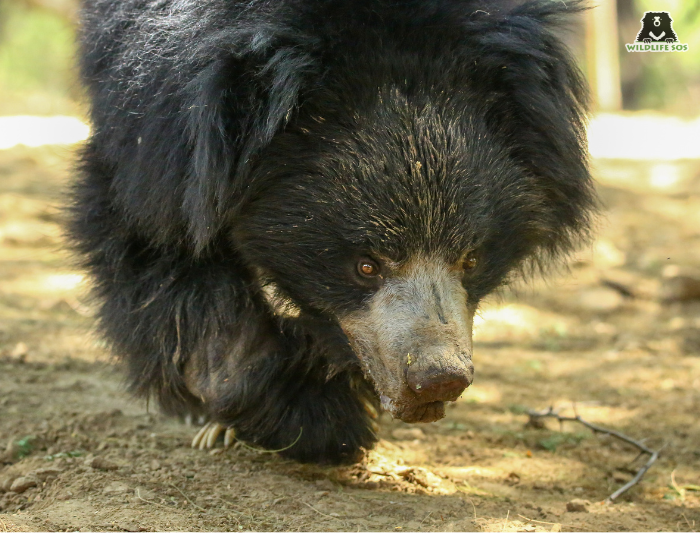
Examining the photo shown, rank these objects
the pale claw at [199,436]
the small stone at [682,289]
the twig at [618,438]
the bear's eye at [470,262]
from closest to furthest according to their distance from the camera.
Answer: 1. the bear's eye at [470,262]
2. the twig at [618,438]
3. the pale claw at [199,436]
4. the small stone at [682,289]

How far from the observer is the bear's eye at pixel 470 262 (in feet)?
8.80

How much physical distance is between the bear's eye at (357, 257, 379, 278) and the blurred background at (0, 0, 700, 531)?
30.1 inches

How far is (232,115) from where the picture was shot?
8.47 feet

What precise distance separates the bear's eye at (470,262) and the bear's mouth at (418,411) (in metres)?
0.47

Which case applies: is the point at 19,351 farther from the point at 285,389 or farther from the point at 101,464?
the point at 285,389

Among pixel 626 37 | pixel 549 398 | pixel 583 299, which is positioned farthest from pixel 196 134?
pixel 626 37

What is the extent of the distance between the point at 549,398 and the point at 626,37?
1779cm

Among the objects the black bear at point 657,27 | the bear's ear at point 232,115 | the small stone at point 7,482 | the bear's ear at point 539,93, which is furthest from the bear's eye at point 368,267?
the black bear at point 657,27

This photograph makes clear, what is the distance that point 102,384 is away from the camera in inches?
154

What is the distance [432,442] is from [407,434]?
0.40 feet

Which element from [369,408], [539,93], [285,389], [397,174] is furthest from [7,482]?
[539,93]

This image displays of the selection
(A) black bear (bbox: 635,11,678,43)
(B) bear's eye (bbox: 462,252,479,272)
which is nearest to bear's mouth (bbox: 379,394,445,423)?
(B) bear's eye (bbox: 462,252,479,272)

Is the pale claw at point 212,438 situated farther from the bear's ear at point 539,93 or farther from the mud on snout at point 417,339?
the bear's ear at point 539,93

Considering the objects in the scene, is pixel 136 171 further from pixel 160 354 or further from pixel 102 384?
pixel 102 384
